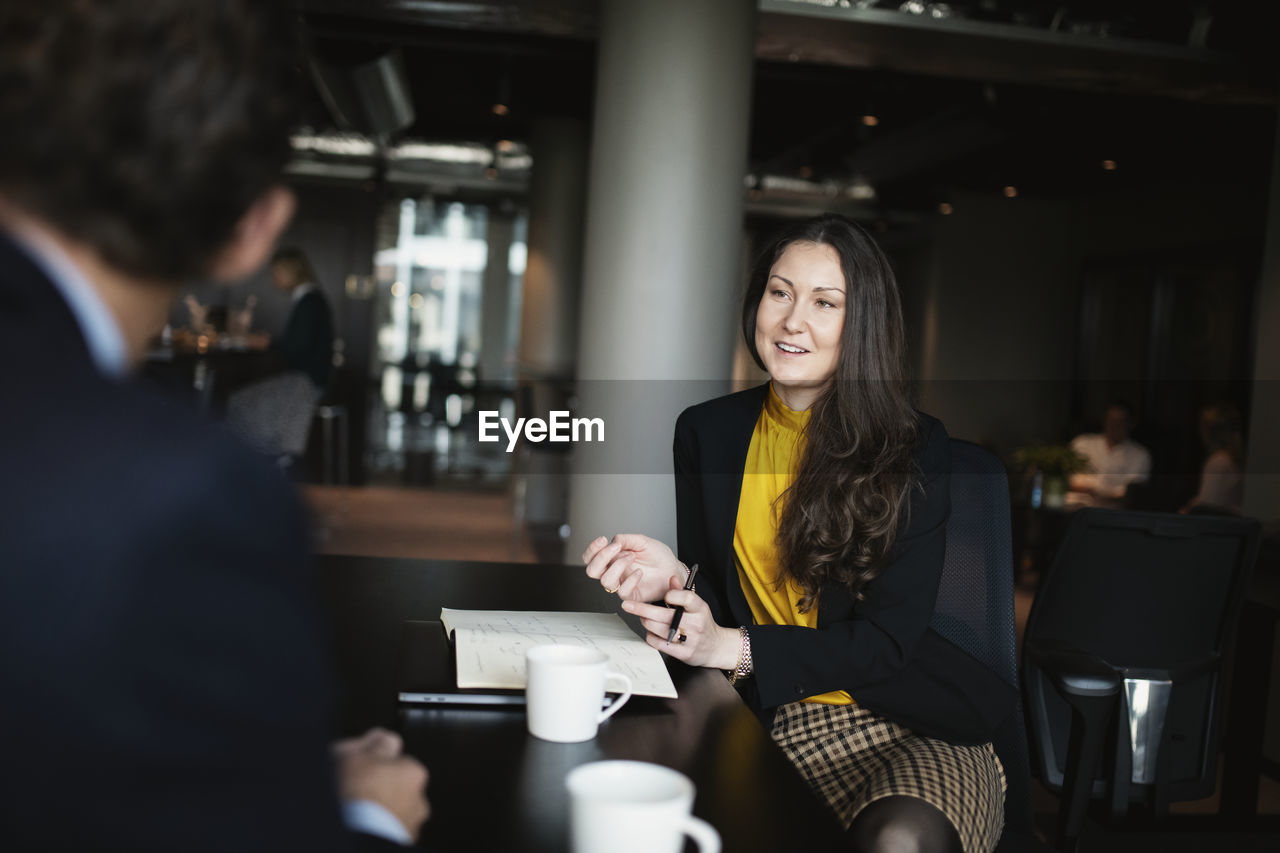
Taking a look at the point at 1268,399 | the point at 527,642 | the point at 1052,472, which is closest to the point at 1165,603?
the point at 527,642

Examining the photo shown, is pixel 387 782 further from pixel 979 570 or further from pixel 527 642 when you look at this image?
pixel 979 570

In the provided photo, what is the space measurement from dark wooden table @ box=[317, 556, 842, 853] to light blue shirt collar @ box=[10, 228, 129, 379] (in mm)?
462

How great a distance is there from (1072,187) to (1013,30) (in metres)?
5.98

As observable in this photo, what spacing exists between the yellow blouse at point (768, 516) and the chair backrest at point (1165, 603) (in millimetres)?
778

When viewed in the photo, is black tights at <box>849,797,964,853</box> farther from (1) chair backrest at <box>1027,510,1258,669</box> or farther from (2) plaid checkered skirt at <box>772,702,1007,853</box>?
(1) chair backrest at <box>1027,510,1258,669</box>

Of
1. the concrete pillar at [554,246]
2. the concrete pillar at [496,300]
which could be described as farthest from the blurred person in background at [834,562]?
the concrete pillar at [496,300]

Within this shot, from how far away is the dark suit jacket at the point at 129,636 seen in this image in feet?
1.59

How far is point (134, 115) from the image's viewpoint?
1.75 ft

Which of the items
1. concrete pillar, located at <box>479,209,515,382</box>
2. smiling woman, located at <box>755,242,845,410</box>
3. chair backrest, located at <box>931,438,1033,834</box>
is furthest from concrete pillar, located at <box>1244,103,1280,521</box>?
concrete pillar, located at <box>479,209,515,382</box>

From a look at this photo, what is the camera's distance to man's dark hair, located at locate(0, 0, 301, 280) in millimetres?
525

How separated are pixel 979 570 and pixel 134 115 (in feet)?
5.18

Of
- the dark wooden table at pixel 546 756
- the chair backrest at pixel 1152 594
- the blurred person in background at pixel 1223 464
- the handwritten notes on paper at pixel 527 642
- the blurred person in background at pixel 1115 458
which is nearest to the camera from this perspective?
the dark wooden table at pixel 546 756

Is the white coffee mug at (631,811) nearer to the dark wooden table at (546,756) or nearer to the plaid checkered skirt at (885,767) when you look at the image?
the dark wooden table at (546,756)

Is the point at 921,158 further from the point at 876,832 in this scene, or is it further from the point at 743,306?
the point at 876,832
